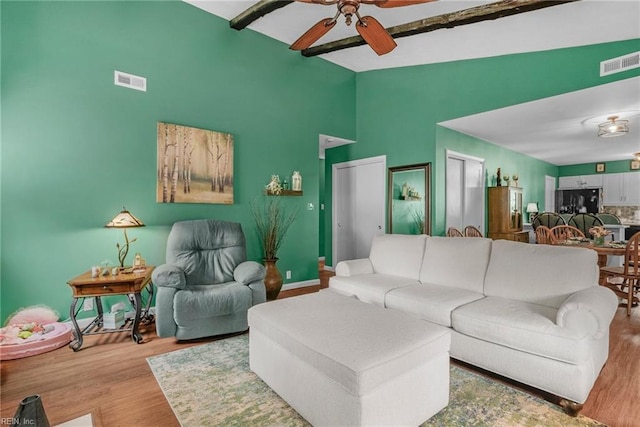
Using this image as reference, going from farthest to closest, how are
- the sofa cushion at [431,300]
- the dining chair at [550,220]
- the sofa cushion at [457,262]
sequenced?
the dining chair at [550,220]
the sofa cushion at [457,262]
the sofa cushion at [431,300]

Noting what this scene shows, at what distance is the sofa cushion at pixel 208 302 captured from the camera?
2.65 metres

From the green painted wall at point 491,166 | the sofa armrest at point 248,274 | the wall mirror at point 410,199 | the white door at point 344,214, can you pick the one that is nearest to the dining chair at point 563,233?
the green painted wall at point 491,166

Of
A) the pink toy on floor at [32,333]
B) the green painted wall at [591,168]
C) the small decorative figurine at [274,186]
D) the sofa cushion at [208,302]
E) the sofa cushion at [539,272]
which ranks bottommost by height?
the pink toy on floor at [32,333]

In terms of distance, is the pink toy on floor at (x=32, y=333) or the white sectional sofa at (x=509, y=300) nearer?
the white sectional sofa at (x=509, y=300)

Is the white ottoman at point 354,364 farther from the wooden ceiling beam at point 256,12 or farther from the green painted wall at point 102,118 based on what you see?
the wooden ceiling beam at point 256,12

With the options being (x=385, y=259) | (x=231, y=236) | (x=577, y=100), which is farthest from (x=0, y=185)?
(x=577, y=100)

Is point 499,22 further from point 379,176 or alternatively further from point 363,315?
point 363,315

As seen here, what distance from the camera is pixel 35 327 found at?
8.97ft

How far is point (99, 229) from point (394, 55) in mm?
4424

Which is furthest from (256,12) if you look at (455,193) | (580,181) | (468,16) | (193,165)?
(580,181)

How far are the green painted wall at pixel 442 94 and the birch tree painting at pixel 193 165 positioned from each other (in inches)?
104

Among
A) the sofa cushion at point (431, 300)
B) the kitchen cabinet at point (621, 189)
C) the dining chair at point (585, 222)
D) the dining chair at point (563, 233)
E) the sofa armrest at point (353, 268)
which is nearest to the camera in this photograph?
the sofa cushion at point (431, 300)

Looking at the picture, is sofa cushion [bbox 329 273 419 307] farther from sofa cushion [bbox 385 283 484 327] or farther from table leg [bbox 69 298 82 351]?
table leg [bbox 69 298 82 351]

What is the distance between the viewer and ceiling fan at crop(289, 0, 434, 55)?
7.24ft
